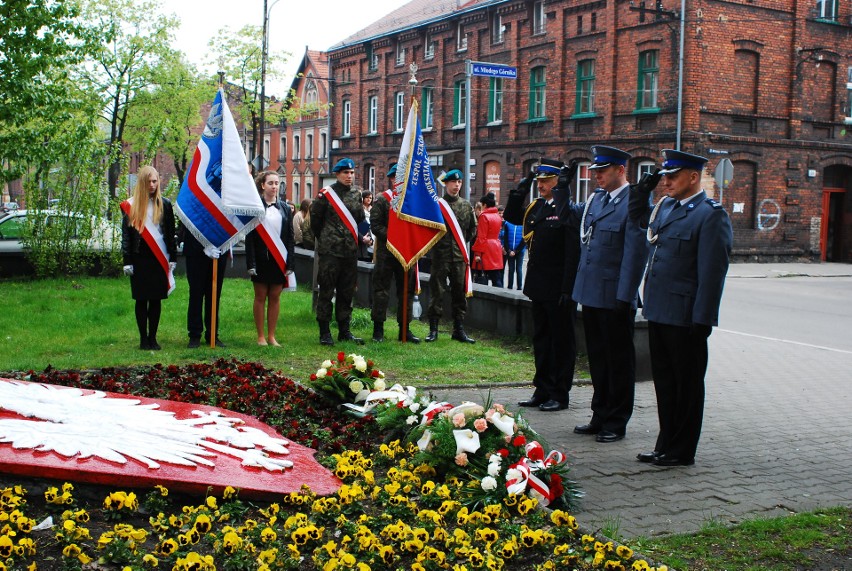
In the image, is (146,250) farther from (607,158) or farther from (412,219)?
(607,158)

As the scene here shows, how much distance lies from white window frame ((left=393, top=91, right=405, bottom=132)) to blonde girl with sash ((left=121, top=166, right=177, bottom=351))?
4372 cm

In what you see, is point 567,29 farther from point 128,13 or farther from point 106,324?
point 106,324

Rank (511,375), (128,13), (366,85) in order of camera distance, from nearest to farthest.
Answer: (511,375) → (128,13) → (366,85)

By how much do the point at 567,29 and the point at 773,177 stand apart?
10777mm

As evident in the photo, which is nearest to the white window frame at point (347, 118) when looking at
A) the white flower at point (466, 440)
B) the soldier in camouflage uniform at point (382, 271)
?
the soldier in camouflage uniform at point (382, 271)

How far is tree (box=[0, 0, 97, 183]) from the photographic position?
59.4 ft

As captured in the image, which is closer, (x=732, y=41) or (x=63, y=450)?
(x=63, y=450)

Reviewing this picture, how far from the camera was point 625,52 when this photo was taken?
1455 inches

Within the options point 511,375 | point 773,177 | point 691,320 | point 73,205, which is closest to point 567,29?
point 773,177

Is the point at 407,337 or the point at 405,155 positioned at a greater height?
the point at 405,155

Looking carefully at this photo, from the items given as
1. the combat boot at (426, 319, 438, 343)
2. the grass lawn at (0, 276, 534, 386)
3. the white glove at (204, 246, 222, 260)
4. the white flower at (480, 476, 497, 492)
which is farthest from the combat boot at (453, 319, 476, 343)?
the white flower at (480, 476, 497, 492)

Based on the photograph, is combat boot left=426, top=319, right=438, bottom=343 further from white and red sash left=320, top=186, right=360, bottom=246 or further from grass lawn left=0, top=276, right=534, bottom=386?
white and red sash left=320, top=186, right=360, bottom=246

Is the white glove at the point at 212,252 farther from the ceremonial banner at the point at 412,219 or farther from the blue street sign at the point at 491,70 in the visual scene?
the blue street sign at the point at 491,70

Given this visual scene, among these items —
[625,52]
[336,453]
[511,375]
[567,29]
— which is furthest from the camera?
[567,29]
